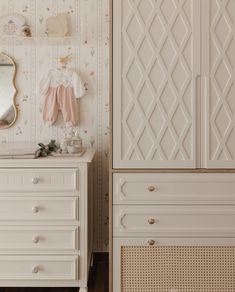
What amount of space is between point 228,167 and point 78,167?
918 millimetres

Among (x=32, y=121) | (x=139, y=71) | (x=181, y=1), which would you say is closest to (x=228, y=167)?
(x=139, y=71)

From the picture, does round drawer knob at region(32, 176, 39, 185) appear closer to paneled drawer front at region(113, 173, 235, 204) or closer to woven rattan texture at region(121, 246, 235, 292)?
paneled drawer front at region(113, 173, 235, 204)

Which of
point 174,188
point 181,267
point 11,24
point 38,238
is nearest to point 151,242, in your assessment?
point 181,267

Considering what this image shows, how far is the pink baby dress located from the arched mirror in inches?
9.3

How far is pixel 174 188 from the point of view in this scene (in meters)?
2.46

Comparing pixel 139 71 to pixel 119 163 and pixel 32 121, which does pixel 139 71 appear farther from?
pixel 32 121

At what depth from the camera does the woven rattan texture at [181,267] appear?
2484 millimetres

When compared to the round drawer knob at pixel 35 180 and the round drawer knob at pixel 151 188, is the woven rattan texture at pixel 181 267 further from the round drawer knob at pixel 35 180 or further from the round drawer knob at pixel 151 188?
the round drawer knob at pixel 35 180

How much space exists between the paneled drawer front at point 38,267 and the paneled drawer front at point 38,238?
6 centimetres

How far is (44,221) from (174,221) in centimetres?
82

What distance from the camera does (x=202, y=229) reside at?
247cm

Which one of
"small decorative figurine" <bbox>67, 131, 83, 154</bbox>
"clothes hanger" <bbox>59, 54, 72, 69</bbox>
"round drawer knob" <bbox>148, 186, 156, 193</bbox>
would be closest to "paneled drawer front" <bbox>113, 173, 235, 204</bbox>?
"round drawer knob" <bbox>148, 186, 156, 193</bbox>

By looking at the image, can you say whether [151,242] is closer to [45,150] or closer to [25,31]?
[45,150]

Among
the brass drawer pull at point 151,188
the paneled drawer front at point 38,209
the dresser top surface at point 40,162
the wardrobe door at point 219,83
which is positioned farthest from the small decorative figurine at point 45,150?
the wardrobe door at point 219,83
